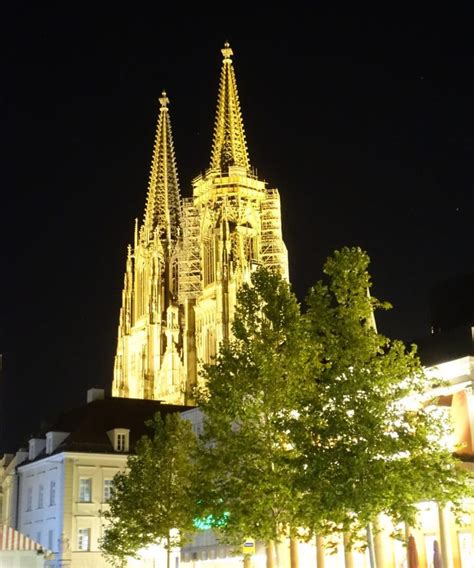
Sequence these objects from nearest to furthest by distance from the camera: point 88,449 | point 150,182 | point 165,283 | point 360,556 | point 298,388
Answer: point 298,388
point 360,556
point 88,449
point 165,283
point 150,182

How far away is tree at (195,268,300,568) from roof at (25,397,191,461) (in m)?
33.5

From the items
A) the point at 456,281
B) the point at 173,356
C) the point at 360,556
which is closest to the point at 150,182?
the point at 173,356

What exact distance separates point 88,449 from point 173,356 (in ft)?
151

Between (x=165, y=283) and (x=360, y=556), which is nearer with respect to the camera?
(x=360, y=556)

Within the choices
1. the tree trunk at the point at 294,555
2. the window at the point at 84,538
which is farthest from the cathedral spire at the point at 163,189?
the tree trunk at the point at 294,555

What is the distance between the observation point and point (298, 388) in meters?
33.9

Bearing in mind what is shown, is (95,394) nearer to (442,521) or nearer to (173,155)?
(442,521)

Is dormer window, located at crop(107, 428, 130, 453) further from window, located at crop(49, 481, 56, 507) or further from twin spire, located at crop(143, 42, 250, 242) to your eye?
twin spire, located at crop(143, 42, 250, 242)

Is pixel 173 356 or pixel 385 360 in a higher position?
pixel 173 356

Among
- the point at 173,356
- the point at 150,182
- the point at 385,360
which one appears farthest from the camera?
the point at 150,182

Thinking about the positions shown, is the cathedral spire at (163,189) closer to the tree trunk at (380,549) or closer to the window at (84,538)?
the window at (84,538)

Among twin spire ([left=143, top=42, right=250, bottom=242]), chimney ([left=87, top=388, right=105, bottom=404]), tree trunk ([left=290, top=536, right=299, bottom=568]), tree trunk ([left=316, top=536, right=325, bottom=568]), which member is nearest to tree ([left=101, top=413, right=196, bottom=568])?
tree trunk ([left=290, top=536, right=299, bottom=568])

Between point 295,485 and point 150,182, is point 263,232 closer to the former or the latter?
point 150,182

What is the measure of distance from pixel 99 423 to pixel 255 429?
3887 centimetres
